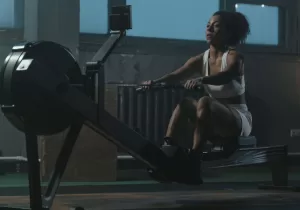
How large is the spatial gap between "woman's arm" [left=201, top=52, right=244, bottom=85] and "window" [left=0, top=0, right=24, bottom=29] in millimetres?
2229

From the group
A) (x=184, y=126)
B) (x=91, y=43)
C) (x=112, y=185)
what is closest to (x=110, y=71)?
(x=91, y=43)

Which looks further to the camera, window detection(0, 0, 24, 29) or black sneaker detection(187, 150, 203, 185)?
window detection(0, 0, 24, 29)

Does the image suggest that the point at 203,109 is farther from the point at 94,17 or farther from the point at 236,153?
the point at 94,17

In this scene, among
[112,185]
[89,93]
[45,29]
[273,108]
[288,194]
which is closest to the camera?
[89,93]

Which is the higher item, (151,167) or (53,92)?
(53,92)

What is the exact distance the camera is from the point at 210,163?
2902mm

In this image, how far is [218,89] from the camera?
3117 millimetres

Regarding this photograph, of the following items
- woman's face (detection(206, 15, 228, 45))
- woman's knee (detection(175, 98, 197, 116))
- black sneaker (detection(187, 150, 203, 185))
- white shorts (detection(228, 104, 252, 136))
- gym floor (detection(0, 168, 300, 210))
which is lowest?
gym floor (detection(0, 168, 300, 210))

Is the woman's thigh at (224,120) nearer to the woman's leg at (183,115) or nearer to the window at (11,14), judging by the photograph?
the woman's leg at (183,115)

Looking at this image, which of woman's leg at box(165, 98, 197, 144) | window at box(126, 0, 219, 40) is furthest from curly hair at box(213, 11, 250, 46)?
window at box(126, 0, 219, 40)

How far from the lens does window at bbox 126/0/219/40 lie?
4.83 metres

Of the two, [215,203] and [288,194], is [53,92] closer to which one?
[215,203]

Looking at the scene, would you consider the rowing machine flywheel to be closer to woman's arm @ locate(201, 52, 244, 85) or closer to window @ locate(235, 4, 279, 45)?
woman's arm @ locate(201, 52, 244, 85)

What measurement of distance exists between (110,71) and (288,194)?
6.71 ft
